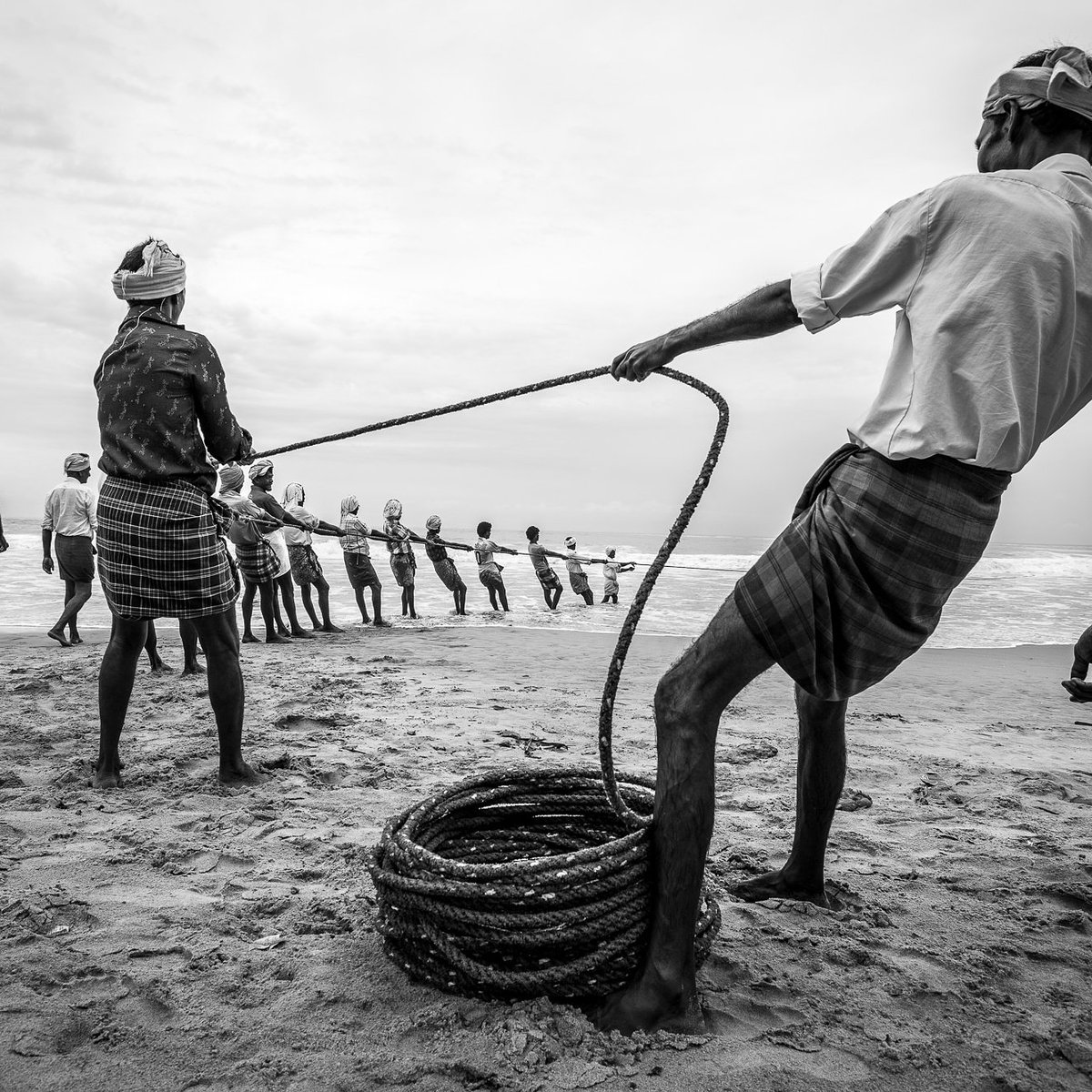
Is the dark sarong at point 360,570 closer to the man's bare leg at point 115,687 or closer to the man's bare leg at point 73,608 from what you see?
the man's bare leg at point 73,608

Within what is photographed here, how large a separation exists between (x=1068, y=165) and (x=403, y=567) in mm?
11687

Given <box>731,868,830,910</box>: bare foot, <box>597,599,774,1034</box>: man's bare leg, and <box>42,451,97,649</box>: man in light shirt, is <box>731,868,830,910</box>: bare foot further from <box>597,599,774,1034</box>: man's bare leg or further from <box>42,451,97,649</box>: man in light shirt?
<box>42,451,97,649</box>: man in light shirt

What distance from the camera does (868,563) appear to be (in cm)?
184

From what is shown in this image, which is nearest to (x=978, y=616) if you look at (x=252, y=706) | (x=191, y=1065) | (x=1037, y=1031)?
(x=252, y=706)

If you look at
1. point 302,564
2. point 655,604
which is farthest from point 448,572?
point 655,604

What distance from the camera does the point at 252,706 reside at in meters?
5.11

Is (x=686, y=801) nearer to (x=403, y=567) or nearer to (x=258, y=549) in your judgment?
(x=258, y=549)

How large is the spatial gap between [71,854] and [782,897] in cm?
225

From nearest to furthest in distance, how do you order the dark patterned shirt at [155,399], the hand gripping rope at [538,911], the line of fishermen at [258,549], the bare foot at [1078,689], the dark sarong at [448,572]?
the hand gripping rope at [538,911], the dark patterned shirt at [155,399], the bare foot at [1078,689], the line of fishermen at [258,549], the dark sarong at [448,572]

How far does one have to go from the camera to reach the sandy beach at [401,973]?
67.0 inches

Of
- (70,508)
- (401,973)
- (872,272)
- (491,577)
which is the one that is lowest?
(401,973)

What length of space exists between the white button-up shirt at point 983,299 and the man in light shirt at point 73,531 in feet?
27.2

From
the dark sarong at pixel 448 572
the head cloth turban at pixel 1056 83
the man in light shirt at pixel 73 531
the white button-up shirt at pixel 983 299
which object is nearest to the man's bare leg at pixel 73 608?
the man in light shirt at pixel 73 531

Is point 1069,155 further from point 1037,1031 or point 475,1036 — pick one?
point 475,1036
